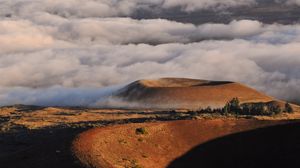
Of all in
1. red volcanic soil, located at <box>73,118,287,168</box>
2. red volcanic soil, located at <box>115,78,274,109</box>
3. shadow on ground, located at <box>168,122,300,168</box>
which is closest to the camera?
red volcanic soil, located at <box>73,118,287,168</box>

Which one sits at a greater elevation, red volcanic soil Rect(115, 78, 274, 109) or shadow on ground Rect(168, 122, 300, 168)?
red volcanic soil Rect(115, 78, 274, 109)

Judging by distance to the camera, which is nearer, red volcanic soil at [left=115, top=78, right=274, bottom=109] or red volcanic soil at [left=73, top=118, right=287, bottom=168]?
red volcanic soil at [left=73, top=118, right=287, bottom=168]

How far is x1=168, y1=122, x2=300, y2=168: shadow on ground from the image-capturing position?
56.2 meters

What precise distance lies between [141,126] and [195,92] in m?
76.8

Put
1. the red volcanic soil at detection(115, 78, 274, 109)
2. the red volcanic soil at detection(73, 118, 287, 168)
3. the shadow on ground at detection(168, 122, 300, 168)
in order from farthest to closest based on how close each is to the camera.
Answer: the red volcanic soil at detection(115, 78, 274, 109) < the shadow on ground at detection(168, 122, 300, 168) < the red volcanic soil at detection(73, 118, 287, 168)

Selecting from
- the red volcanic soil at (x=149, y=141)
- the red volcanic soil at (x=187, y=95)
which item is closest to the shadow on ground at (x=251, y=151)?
the red volcanic soil at (x=149, y=141)

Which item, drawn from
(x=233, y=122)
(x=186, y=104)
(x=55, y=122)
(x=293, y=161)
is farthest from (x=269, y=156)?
(x=186, y=104)

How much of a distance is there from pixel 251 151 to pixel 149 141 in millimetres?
9460

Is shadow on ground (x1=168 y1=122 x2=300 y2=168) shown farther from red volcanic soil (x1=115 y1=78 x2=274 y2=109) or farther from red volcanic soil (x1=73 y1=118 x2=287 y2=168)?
red volcanic soil (x1=115 y1=78 x2=274 y2=109)

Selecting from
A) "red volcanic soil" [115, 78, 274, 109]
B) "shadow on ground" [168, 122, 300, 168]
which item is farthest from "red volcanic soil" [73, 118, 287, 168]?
"red volcanic soil" [115, 78, 274, 109]

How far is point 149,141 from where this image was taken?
5803 centimetres

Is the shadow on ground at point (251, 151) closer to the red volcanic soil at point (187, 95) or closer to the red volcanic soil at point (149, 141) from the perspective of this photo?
the red volcanic soil at point (149, 141)

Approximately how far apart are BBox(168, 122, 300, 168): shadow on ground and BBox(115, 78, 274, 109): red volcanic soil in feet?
208

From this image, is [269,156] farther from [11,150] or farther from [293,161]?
[11,150]
